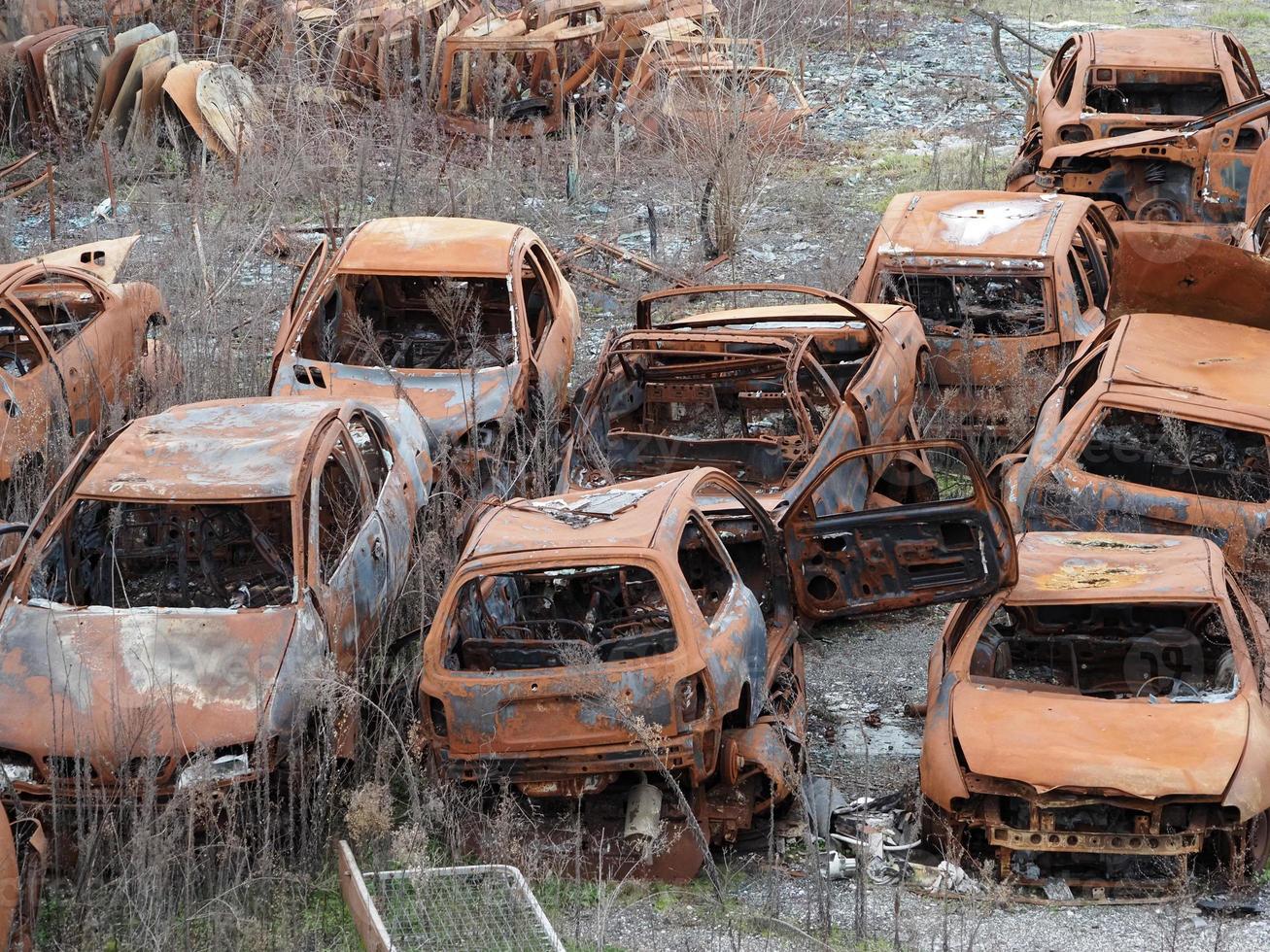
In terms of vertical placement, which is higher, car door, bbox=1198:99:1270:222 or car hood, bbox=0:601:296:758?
car door, bbox=1198:99:1270:222

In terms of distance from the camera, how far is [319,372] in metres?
10.7

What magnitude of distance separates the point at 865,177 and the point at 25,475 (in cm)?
1070

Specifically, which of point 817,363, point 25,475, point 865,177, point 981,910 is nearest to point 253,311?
point 25,475

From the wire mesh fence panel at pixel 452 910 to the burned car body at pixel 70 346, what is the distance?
488cm

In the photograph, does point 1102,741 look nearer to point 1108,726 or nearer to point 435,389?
point 1108,726

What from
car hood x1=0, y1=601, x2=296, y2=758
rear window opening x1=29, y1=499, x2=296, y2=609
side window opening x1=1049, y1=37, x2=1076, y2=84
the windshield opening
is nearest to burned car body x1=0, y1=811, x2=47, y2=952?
car hood x1=0, y1=601, x2=296, y2=758

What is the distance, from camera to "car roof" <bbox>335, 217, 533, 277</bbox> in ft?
36.4

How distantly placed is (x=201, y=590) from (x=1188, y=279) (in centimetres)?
656

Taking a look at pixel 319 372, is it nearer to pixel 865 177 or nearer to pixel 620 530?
pixel 620 530

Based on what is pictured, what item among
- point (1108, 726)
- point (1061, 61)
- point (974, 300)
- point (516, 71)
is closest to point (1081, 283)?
point (974, 300)

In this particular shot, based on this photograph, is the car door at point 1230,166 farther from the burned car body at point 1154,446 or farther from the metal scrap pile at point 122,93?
the metal scrap pile at point 122,93

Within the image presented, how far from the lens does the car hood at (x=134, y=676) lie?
6.71m

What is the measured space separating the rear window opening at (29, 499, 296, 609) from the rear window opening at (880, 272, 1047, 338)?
4.95 meters

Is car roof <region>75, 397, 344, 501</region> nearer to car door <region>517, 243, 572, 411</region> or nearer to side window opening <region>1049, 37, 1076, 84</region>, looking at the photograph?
car door <region>517, 243, 572, 411</region>
